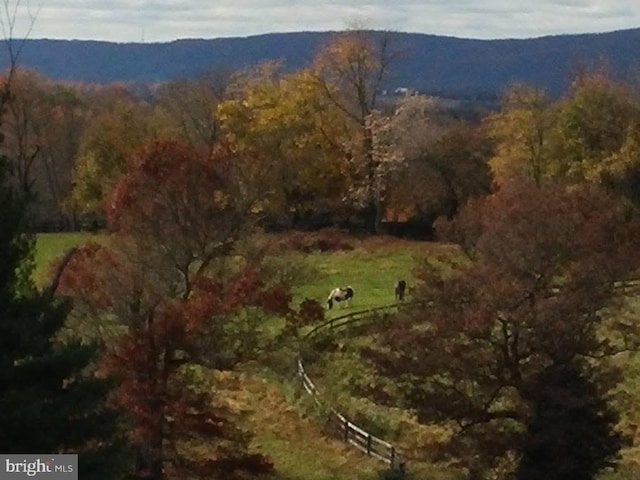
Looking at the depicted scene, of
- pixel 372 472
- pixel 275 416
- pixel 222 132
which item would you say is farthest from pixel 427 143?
pixel 372 472

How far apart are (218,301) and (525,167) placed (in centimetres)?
3520

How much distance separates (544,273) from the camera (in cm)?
1761

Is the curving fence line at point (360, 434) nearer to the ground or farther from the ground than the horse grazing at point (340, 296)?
farther from the ground

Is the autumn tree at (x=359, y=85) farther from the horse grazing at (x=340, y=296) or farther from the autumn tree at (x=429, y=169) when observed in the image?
the horse grazing at (x=340, y=296)

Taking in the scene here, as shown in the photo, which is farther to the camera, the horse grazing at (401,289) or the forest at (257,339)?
the horse grazing at (401,289)

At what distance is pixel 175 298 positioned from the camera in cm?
1755

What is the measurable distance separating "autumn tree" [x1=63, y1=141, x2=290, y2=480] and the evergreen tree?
516cm

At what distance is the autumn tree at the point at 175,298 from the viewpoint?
16266 mm

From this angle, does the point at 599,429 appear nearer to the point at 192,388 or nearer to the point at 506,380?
the point at 506,380

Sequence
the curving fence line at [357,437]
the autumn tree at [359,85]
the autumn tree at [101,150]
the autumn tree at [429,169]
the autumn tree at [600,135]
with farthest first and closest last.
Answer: the autumn tree at [101,150]
the autumn tree at [429,169]
the autumn tree at [359,85]
the autumn tree at [600,135]
the curving fence line at [357,437]

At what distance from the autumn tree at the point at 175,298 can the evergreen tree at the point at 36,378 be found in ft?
16.9

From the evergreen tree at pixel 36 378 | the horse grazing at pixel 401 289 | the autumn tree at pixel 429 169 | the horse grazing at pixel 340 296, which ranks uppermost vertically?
the evergreen tree at pixel 36 378

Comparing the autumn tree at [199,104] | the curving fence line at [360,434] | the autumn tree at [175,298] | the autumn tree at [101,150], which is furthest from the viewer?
the autumn tree at [199,104]

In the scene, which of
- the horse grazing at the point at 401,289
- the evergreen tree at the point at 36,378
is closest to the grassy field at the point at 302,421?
the horse grazing at the point at 401,289
